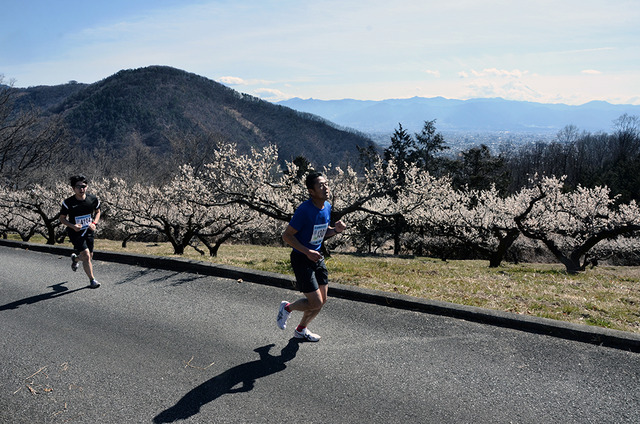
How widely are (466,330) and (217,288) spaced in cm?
444

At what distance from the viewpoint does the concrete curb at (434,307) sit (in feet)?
15.6

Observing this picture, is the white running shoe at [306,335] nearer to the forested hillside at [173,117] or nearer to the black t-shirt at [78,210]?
the black t-shirt at [78,210]

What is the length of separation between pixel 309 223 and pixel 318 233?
0.20m

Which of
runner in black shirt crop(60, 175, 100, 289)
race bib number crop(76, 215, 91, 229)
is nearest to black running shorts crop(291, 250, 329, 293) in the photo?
runner in black shirt crop(60, 175, 100, 289)

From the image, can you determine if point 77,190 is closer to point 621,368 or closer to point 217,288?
point 217,288

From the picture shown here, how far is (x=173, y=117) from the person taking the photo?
417ft

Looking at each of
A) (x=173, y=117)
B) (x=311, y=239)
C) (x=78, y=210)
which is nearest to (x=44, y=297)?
(x=78, y=210)

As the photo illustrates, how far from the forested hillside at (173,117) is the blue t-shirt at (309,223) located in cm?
10056

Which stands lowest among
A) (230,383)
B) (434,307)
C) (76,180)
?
(230,383)

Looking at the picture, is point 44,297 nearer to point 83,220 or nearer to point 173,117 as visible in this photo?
point 83,220

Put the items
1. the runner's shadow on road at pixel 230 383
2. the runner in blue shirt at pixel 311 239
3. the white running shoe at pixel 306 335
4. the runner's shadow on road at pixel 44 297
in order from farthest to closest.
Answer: the runner's shadow on road at pixel 44 297 < the white running shoe at pixel 306 335 < the runner in blue shirt at pixel 311 239 < the runner's shadow on road at pixel 230 383

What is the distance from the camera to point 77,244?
7.48 m

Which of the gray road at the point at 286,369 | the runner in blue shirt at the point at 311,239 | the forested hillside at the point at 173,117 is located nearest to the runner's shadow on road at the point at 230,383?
the gray road at the point at 286,369

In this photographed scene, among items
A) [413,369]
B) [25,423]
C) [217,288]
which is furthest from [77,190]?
[413,369]
